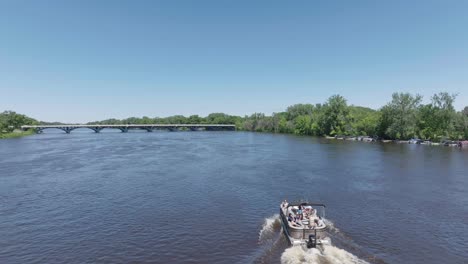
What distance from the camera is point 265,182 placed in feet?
181

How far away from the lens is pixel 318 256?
2623 cm

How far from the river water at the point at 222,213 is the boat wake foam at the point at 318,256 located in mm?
96

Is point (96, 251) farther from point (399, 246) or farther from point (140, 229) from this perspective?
point (399, 246)

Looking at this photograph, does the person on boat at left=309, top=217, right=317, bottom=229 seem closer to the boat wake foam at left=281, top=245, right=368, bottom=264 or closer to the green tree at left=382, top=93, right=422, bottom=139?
the boat wake foam at left=281, top=245, right=368, bottom=264

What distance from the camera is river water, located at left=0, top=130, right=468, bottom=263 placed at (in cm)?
2755

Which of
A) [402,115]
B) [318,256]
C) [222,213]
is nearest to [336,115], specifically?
[402,115]

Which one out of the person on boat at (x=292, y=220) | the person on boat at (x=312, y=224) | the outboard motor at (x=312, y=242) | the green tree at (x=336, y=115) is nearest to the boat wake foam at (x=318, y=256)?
the outboard motor at (x=312, y=242)

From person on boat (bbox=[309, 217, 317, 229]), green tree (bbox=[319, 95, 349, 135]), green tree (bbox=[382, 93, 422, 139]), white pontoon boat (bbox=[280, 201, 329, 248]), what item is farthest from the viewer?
green tree (bbox=[319, 95, 349, 135])

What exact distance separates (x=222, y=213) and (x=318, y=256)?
14.8m

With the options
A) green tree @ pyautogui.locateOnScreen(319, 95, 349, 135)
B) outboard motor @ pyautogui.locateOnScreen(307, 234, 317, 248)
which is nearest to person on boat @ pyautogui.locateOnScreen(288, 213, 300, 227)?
outboard motor @ pyautogui.locateOnScreen(307, 234, 317, 248)

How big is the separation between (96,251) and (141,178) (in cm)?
3119

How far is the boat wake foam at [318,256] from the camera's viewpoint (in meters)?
25.5

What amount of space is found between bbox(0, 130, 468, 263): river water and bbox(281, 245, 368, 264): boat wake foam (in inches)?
3.8

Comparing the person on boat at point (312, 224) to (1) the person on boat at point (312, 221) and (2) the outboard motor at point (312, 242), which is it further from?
(2) the outboard motor at point (312, 242)
